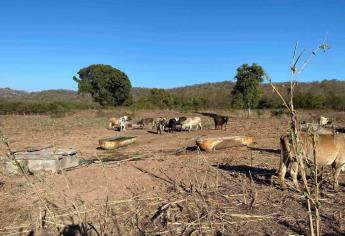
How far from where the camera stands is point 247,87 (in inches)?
1833

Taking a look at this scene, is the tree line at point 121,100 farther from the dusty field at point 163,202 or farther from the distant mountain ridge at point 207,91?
the dusty field at point 163,202

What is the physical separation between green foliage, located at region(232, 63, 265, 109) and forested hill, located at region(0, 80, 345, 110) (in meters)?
9.40

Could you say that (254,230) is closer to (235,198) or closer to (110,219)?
(235,198)

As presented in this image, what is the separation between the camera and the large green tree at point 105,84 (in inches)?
2621

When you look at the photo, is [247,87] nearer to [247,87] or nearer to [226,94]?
[247,87]

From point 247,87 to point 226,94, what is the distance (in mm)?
42139

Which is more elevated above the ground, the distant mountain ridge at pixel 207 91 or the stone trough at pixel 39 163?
the distant mountain ridge at pixel 207 91

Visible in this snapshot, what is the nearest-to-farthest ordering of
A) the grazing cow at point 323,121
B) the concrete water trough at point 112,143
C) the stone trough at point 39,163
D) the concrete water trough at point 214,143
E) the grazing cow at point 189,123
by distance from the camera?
the stone trough at point 39,163
the concrete water trough at point 214,143
the concrete water trough at point 112,143
the grazing cow at point 323,121
the grazing cow at point 189,123

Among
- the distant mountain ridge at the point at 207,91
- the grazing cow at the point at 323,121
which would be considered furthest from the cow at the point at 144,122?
the distant mountain ridge at the point at 207,91

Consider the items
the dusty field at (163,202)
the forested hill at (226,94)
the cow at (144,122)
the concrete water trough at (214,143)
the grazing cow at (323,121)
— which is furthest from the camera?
the forested hill at (226,94)

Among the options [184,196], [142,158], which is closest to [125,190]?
[184,196]

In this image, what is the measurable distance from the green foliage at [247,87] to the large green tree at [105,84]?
82.0ft

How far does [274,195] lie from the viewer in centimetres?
858

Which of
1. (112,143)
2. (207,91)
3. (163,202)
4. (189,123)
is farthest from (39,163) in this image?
(207,91)
